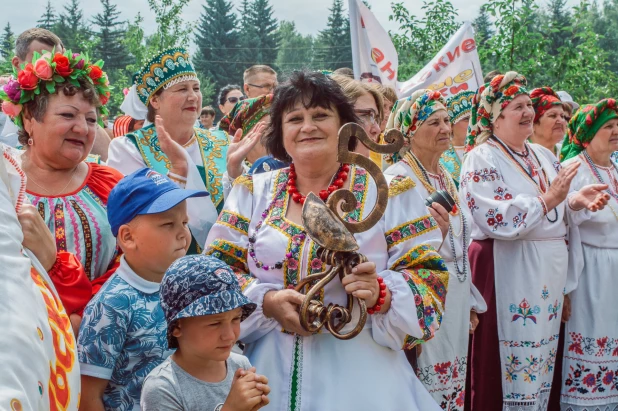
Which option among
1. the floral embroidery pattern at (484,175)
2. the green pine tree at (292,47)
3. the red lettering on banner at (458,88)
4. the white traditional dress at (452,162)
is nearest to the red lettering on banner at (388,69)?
the red lettering on banner at (458,88)

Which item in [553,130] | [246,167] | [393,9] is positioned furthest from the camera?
[393,9]

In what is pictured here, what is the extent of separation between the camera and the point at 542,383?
5004mm

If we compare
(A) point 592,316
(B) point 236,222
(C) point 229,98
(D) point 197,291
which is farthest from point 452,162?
(C) point 229,98

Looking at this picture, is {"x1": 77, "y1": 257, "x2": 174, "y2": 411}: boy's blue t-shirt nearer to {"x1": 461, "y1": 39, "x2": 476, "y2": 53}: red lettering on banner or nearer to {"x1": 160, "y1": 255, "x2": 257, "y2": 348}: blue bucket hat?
{"x1": 160, "y1": 255, "x2": 257, "y2": 348}: blue bucket hat

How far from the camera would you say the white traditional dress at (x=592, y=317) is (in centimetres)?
525

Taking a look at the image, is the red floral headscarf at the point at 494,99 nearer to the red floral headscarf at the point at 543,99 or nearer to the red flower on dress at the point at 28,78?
the red floral headscarf at the point at 543,99

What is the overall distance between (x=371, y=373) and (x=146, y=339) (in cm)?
79

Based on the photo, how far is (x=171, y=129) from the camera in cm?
437

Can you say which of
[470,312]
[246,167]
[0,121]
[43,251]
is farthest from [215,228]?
[0,121]

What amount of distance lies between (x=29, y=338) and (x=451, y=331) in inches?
128

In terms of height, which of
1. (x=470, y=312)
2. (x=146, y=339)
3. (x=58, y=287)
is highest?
(x=58, y=287)

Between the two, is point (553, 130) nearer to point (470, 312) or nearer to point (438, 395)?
point (470, 312)

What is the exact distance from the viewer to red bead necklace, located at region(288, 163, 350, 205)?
279 centimetres

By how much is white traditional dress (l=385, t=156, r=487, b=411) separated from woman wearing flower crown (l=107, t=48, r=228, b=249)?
1.06m
